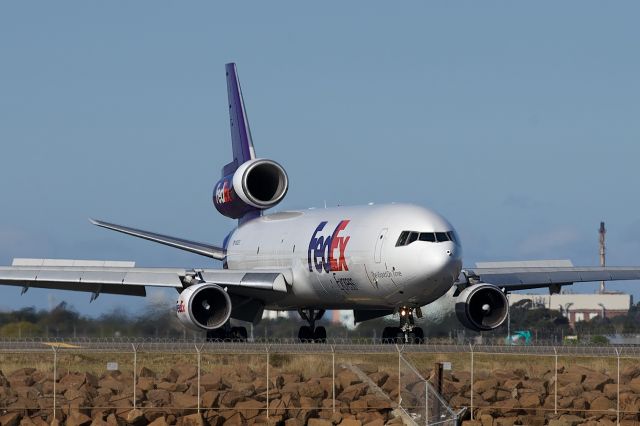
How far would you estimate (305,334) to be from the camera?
45.9 m

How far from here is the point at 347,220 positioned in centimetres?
4153

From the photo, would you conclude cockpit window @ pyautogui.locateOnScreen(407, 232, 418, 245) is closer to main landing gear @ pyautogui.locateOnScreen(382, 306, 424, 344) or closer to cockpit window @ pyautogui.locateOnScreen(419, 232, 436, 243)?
cockpit window @ pyautogui.locateOnScreen(419, 232, 436, 243)

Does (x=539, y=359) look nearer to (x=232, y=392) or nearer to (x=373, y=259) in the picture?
(x=373, y=259)

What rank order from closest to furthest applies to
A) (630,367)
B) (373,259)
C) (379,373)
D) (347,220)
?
(379,373)
(630,367)
(373,259)
(347,220)

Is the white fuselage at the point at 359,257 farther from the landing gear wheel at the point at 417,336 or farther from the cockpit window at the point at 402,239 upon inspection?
the landing gear wheel at the point at 417,336

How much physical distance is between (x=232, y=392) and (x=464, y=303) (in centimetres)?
1457

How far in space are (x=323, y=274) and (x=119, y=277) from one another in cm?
651

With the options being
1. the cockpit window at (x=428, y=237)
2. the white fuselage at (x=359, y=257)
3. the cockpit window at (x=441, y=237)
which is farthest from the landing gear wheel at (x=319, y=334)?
the cockpit window at (x=441, y=237)

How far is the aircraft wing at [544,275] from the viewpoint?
4431 cm

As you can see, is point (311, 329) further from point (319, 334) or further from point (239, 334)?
point (239, 334)

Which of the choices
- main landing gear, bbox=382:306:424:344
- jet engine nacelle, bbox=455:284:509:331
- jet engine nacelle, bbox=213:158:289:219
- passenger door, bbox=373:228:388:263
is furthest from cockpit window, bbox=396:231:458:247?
jet engine nacelle, bbox=213:158:289:219

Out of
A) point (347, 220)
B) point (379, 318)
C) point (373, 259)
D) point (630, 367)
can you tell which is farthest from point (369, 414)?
point (379, 318)

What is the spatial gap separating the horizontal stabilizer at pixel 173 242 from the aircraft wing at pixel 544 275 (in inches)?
433

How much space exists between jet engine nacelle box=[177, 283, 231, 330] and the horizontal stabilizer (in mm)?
6996
